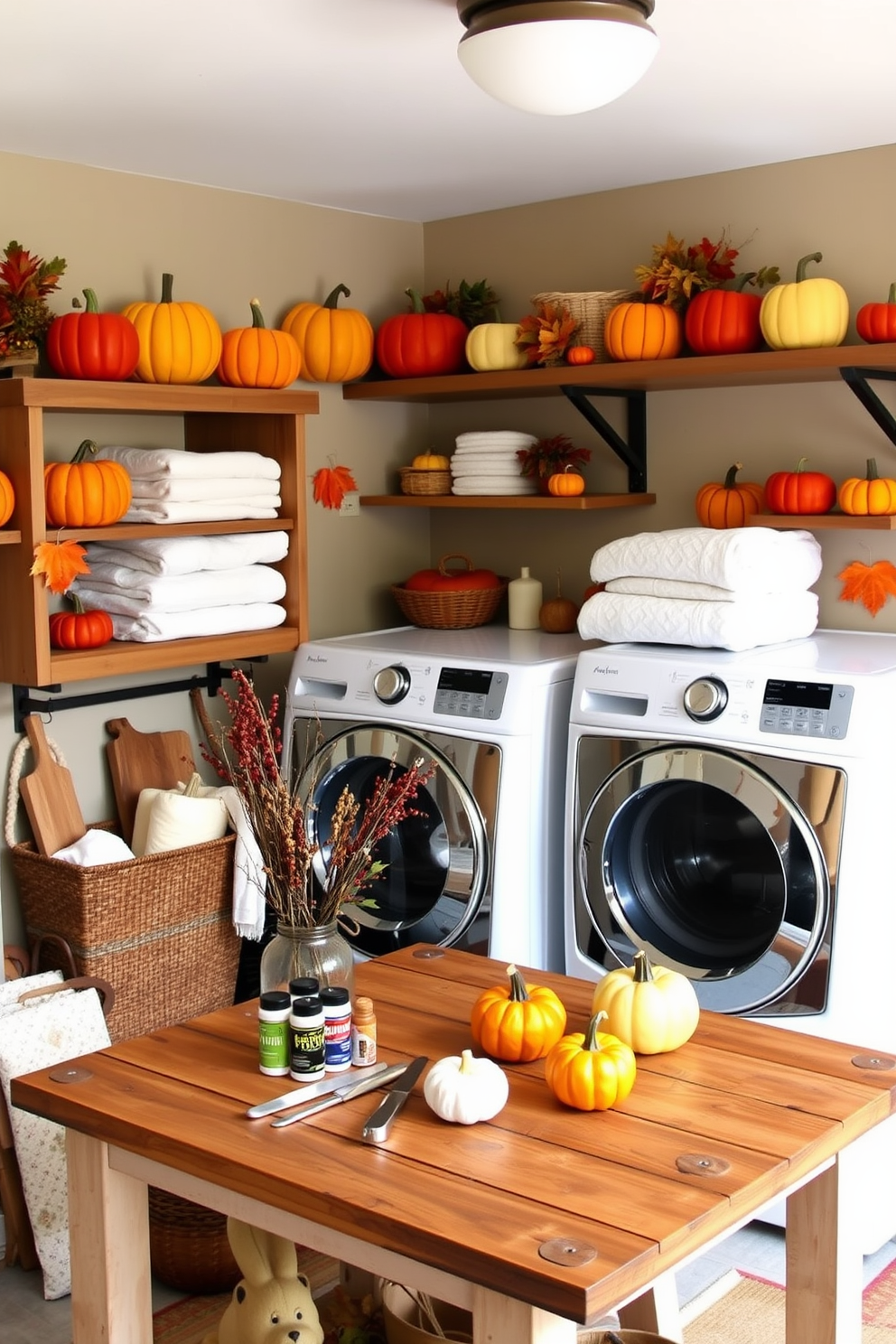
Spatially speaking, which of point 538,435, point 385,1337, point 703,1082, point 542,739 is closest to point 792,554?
point 542,739

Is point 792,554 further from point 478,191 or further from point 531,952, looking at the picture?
point 478,191

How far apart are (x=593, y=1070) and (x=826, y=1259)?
47 cm

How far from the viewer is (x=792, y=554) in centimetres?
334

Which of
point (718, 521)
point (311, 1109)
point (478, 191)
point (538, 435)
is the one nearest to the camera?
point (311, 1109)

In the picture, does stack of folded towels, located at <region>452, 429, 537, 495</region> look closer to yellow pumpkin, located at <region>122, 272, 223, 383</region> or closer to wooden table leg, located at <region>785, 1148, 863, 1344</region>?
yellow pumpkin, located at <region>122, 272, 223, 383</region>

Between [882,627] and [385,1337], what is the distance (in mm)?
2119

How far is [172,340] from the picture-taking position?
11.1ft

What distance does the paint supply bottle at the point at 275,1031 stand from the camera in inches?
74.4

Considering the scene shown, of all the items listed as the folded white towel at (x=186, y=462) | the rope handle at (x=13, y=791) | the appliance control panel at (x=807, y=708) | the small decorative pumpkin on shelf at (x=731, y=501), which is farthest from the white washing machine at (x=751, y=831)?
the rope handle at (x=13, y=791)

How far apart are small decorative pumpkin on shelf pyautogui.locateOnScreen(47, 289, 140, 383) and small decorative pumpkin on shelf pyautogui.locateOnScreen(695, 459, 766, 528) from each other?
148 centimetres

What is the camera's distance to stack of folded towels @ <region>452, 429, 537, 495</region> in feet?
13.1

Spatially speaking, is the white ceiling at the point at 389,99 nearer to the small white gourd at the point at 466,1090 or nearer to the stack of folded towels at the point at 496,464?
the stack of folded towels at the point at 496,464

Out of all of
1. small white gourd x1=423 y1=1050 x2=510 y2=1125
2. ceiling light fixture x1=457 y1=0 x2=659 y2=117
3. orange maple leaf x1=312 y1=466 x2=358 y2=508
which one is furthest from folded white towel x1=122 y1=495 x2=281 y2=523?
small white gourd x1=423 y1=1050 x2=510 y2=1125

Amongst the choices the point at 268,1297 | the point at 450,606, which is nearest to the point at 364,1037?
the point at 268,1297
